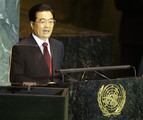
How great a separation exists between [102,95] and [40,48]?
0.64 meters

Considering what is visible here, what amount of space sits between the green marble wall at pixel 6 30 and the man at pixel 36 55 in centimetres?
81

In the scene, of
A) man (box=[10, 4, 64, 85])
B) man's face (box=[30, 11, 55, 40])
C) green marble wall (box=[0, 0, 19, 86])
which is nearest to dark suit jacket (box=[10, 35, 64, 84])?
man (box=[10, 4, 64, 85])

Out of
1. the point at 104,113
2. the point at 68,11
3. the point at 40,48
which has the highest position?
the point at 68,11

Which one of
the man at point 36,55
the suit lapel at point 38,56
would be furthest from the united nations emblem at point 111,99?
the suit lapel at point 38,56

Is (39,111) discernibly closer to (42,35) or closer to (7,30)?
(42,35)

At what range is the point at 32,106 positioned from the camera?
9.34ft

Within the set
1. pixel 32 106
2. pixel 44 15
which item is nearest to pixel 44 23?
pixel 44 15

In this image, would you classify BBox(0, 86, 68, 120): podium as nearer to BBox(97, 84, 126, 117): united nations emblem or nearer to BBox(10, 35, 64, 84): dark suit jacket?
BBox(97, 84, 126, 117): united nations emblem

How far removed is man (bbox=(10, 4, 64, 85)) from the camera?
136 inches

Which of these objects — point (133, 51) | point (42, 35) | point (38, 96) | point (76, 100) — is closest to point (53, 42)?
point (42, 35)

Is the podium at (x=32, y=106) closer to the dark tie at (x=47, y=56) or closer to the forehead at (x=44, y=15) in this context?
the dark tie at (x=47, y=56)

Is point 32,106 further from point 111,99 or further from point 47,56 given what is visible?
point 47,56

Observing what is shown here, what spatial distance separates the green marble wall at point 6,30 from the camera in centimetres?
442

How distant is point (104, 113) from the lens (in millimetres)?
3234
